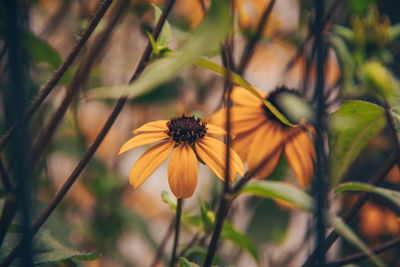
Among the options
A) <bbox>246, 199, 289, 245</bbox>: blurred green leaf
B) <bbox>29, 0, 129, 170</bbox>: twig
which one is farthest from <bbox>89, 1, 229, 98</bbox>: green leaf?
<bbox>246, 199, 289, 245</bbox>: blurred green leaf

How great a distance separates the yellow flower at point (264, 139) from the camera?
28cm

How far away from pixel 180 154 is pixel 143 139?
1.4 inches

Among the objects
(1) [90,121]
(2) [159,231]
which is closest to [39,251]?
(1) [90,121]

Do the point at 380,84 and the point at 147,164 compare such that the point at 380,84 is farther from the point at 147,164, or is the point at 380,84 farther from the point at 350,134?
the point at 147,164

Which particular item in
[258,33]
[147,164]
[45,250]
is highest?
[258,33]

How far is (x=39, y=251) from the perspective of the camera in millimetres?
256

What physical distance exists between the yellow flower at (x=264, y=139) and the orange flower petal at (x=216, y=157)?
4 centimetres

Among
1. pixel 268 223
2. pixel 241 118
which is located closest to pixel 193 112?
pixel 241 118

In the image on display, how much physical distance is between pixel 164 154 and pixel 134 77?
0.20ft

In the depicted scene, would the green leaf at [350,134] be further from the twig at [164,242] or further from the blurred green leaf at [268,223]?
the blurred green leaf at [268,223]

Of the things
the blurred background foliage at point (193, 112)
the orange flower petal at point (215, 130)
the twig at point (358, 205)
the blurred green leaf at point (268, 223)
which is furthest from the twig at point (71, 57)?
the blurred green leaf at point (268, 223)

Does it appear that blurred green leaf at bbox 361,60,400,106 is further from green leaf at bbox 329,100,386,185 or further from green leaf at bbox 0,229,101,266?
green leaf at bbox 0,229,101,266

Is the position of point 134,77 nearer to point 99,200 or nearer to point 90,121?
point 99,200

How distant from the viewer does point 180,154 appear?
0.24 meters
